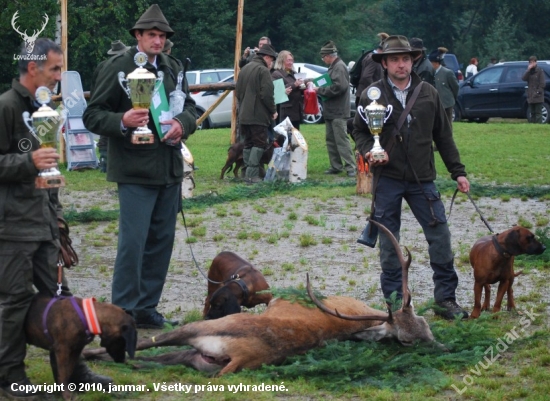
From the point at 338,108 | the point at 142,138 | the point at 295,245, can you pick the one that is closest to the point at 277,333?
the point at 142,138

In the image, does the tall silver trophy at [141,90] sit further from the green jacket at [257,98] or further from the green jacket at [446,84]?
the green jacket at [446,84]

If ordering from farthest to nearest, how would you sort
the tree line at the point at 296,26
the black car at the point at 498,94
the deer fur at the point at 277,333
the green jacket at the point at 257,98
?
the tree line at the point at 296,26
the black car at the point at 498,94
the green jacket at the point at 257,98
the deer fur at the point at 277,333

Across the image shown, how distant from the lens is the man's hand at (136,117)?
628 centimetres

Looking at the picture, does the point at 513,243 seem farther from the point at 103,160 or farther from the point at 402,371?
the point at 103,160

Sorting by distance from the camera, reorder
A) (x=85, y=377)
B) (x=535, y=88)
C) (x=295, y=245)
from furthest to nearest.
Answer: (x=535, y=88) < (x=295, y=245) < (x=85, y=377)

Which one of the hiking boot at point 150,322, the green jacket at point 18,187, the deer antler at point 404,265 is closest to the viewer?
the green jacket at point 18,187

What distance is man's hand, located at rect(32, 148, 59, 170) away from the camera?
4.97m

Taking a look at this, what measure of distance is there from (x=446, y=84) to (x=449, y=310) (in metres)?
12.3

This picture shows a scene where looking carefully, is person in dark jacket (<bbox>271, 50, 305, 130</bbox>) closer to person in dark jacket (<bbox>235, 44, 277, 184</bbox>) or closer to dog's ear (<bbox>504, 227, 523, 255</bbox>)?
person in dark jacket (<bbox>235, 44, 277, 184</bbox>)

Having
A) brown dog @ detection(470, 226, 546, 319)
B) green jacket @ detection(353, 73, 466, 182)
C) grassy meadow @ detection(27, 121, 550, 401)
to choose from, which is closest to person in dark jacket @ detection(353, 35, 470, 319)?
green jacket @ detection(353, 73, 466, 182)

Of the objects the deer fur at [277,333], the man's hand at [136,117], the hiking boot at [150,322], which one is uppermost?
the man's hand at [136,117]

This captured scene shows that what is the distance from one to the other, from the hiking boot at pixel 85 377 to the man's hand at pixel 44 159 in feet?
3.74

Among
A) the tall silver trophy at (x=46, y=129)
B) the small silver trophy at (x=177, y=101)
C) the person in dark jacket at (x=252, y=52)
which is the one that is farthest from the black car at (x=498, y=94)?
the tall silver trophy at (x=46, y=129)

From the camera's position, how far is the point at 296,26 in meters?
45.6
